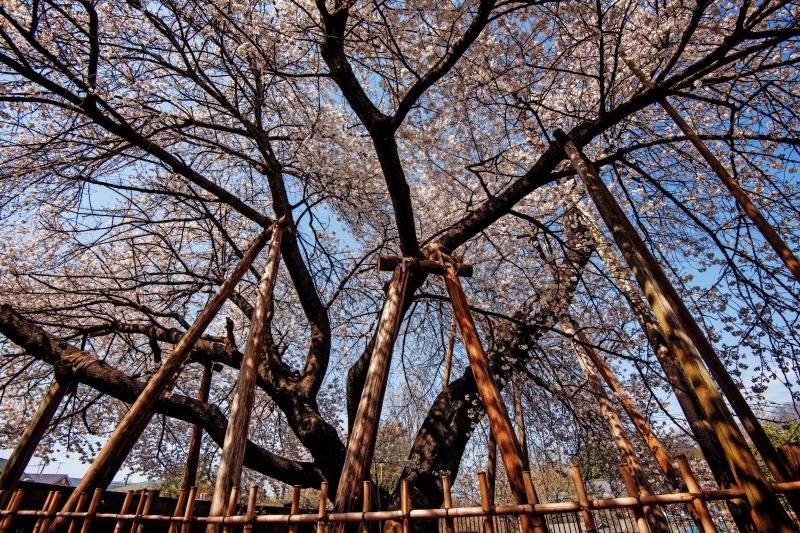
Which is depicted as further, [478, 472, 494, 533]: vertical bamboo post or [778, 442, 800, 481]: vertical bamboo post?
[478, 472, 494, 533]: vertical bamboo post

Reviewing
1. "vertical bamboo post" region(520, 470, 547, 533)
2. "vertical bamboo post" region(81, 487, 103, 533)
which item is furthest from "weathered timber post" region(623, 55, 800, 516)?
"vertical bamboo post" region(81, 487, 103, 533)

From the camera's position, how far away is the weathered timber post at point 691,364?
4.86 feet

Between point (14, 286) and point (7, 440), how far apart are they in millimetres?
3083

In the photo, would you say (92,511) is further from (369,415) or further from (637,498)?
(637,498)

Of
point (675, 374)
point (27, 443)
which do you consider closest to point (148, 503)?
point (27, 443)

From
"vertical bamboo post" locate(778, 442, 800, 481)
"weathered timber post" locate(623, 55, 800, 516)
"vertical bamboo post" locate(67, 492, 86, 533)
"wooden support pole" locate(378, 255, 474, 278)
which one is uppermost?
"wooden support pole" locate(378, 255, 474, 278)

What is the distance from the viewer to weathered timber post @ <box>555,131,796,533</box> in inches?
58.4

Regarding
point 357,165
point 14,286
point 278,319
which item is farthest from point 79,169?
point 278,319

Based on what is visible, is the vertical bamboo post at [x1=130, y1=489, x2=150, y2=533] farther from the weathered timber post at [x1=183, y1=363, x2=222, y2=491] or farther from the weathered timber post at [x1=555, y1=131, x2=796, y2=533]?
the weathered timber post at [x1=555, y1=131, x2=796, y2=533]

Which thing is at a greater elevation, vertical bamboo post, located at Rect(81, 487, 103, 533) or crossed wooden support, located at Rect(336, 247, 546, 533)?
crossed wooden support, located at Rect(336, 247, 546, 533)

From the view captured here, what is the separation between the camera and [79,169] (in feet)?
15.3

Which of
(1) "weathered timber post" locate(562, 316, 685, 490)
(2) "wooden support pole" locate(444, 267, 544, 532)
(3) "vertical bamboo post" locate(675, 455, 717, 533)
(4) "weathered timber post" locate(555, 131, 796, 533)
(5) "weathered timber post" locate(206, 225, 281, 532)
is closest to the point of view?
(4) "weathered timber post" locate(555, 131, 796, 533)

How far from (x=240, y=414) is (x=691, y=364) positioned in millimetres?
2988

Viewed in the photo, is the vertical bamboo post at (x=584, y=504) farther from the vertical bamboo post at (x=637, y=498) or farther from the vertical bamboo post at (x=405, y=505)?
the vertical bamboo post at (x=405, y=505)
